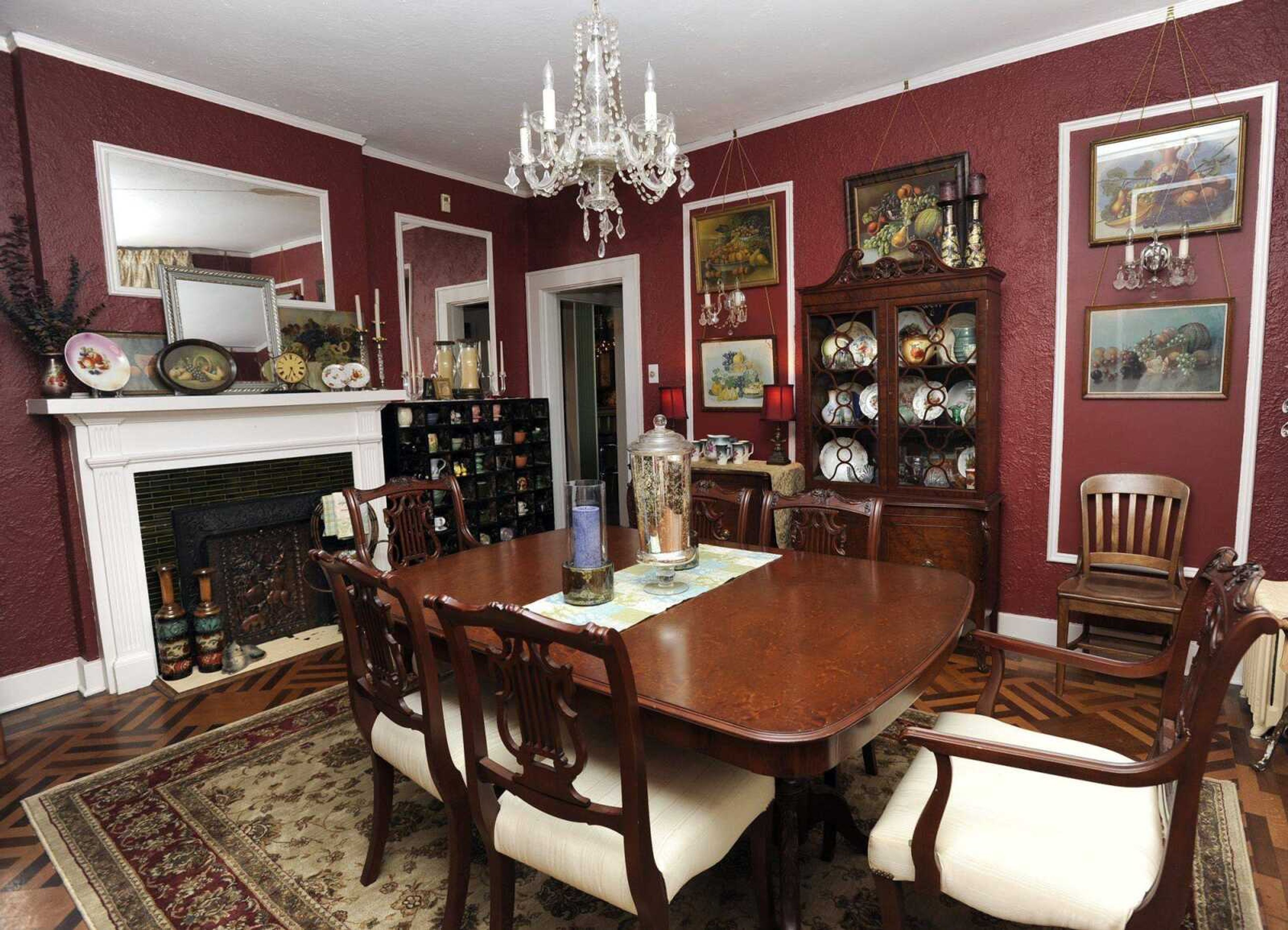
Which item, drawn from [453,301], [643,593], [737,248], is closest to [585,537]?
[643,593]

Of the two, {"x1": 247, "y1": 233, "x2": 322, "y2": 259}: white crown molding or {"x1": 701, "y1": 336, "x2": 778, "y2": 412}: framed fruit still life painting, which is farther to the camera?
{"x1": 701, "y1": 336, "x2": 778, "y2": 412}: framed fruit still life painting

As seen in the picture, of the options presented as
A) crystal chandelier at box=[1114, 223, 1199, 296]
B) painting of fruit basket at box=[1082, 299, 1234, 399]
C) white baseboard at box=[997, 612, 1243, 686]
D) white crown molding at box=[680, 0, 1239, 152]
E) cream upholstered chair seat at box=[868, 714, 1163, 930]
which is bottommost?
white baseboard at box=[997, 612, 1243, 686]

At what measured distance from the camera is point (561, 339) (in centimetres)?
564

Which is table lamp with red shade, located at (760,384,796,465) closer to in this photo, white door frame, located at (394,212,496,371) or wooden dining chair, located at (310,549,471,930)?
white door frame, located at (394,212,496,371)

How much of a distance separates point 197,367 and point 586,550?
2714mm

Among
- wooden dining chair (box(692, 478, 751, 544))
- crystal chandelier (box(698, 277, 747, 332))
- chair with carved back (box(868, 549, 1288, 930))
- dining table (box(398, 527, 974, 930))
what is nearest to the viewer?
chair with carved back (box(868, 549, 1288, 930))

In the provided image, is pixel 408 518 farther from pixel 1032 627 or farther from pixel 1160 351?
pixel 1160 351

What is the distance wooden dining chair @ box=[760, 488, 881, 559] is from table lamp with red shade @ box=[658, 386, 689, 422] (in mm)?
1930

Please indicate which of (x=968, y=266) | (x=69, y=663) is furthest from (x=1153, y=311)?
(x=69, y=663)

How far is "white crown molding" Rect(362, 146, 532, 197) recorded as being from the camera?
4.44 m

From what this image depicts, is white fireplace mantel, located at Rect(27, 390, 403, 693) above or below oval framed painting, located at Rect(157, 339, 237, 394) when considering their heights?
below

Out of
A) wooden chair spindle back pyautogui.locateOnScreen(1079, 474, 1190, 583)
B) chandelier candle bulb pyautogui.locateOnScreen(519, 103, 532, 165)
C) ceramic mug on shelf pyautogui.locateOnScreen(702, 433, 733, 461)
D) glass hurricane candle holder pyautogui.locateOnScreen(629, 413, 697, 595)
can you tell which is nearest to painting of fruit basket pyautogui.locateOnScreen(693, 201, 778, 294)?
ceramic mug on shelf pyautogui.locateOnScreen(702, 433, 733, 461)

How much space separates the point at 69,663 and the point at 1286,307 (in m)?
5.56

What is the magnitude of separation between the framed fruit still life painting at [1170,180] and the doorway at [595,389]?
10.6 ft
